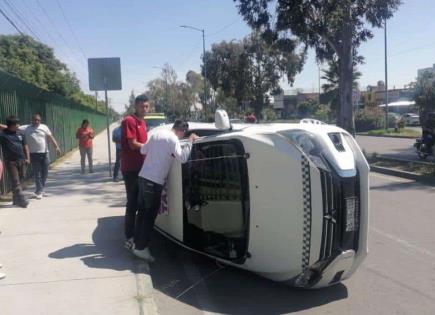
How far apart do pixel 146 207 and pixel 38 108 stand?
1080 centimetres

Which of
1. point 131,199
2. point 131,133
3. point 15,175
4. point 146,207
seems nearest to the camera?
point 146,207

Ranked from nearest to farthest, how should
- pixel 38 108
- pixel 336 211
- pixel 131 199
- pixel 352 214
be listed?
1. pixel 336 211
2. pixel 352 214
3. pixel 131 199
4. pixel 38 108

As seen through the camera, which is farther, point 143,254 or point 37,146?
point 37,146

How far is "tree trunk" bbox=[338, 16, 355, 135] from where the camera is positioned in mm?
18094

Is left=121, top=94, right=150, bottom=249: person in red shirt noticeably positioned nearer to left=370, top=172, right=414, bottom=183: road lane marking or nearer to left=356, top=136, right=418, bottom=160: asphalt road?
left=370, top=172, right=414, bottom=183: road lane marking

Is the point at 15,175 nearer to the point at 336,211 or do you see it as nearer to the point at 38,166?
the point at 38,166

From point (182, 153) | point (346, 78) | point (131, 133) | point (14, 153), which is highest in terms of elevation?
point (346, 78)

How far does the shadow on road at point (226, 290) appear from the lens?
16.2 feet

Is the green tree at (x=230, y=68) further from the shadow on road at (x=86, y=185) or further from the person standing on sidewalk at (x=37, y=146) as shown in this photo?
the person standing on sidewalk at (x=37, y=146)

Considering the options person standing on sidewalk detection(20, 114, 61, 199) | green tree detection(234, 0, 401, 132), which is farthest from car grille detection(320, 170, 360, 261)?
green tree detection(234, 0, 401, 132)

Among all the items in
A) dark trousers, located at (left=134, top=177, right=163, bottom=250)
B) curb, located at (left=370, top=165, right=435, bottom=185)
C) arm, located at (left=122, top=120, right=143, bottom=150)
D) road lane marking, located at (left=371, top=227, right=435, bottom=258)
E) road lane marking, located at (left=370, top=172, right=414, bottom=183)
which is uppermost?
arm, located at (left=122, top=120, right=143, bottom=150)

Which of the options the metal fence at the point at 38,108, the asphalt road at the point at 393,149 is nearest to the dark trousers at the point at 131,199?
the metal fence at the point at 38,108

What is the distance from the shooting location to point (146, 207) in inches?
237

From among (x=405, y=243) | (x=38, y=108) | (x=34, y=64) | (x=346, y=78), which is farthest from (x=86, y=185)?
(x=34, y=64)
